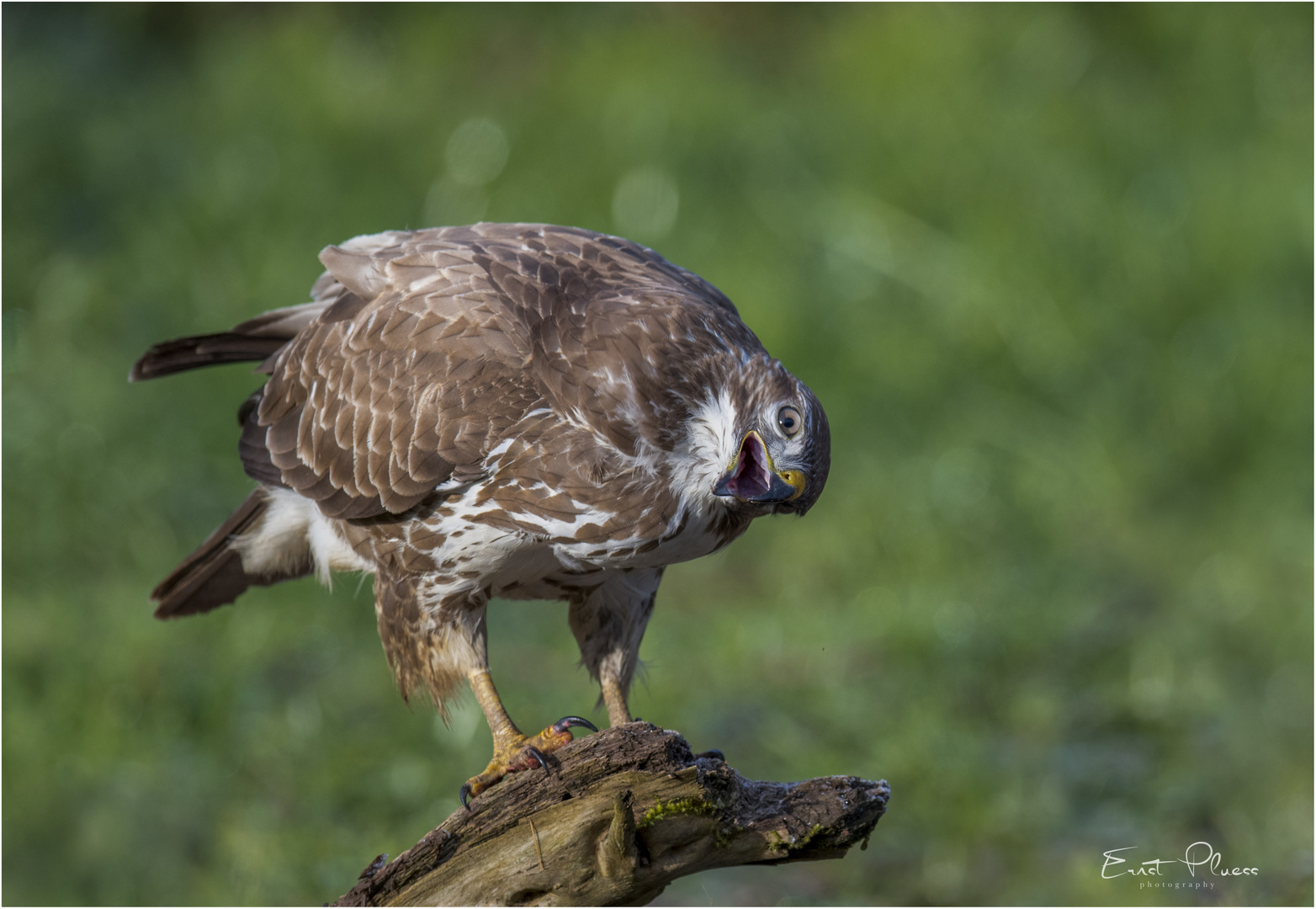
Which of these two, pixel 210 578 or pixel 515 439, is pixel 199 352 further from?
pixel 515 439

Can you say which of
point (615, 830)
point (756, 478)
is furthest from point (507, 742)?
point (756, 478)

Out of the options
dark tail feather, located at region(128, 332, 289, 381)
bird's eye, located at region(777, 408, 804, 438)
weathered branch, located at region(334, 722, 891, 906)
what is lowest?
weathered branch, located at region(334, 722, 891, 906)

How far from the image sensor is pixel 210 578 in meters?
4.27

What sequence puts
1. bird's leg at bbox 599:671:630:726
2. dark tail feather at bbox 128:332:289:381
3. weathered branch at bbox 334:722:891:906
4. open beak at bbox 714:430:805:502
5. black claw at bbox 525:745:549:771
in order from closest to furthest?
open beak at bbox 714:430:805:502 → weathered branch at bbox 334:722:891:906 → black claw at bbox 525:745:549:771 → bird's leg at bbox 599:671:630:726 → dark tail feather at bbox 128:332:289:381

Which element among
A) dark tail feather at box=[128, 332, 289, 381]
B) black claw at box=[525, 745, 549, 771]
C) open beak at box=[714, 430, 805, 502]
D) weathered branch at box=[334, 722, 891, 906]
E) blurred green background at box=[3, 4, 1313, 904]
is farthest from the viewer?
blurred green background at box=[3, 4, 1313, 904]

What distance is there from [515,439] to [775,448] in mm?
653

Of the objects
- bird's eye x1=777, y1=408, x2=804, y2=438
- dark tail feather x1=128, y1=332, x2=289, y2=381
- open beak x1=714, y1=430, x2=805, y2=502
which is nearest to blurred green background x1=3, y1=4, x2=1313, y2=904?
dark tail feather x1=128, y1=332, x2=289, y2=381

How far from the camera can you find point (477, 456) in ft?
10.7

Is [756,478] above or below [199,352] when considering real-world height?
below

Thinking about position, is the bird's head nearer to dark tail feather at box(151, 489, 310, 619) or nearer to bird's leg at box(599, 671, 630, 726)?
bird's leg at box(599, 671, 630, 726)

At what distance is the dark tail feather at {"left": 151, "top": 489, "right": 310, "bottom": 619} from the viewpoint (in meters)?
4.18

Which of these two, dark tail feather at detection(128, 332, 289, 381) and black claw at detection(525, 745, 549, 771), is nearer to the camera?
black claw at detection(525, 745, 549, 771)

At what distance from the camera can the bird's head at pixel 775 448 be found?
289 cm

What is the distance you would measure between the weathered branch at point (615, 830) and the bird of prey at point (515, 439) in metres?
0.15
